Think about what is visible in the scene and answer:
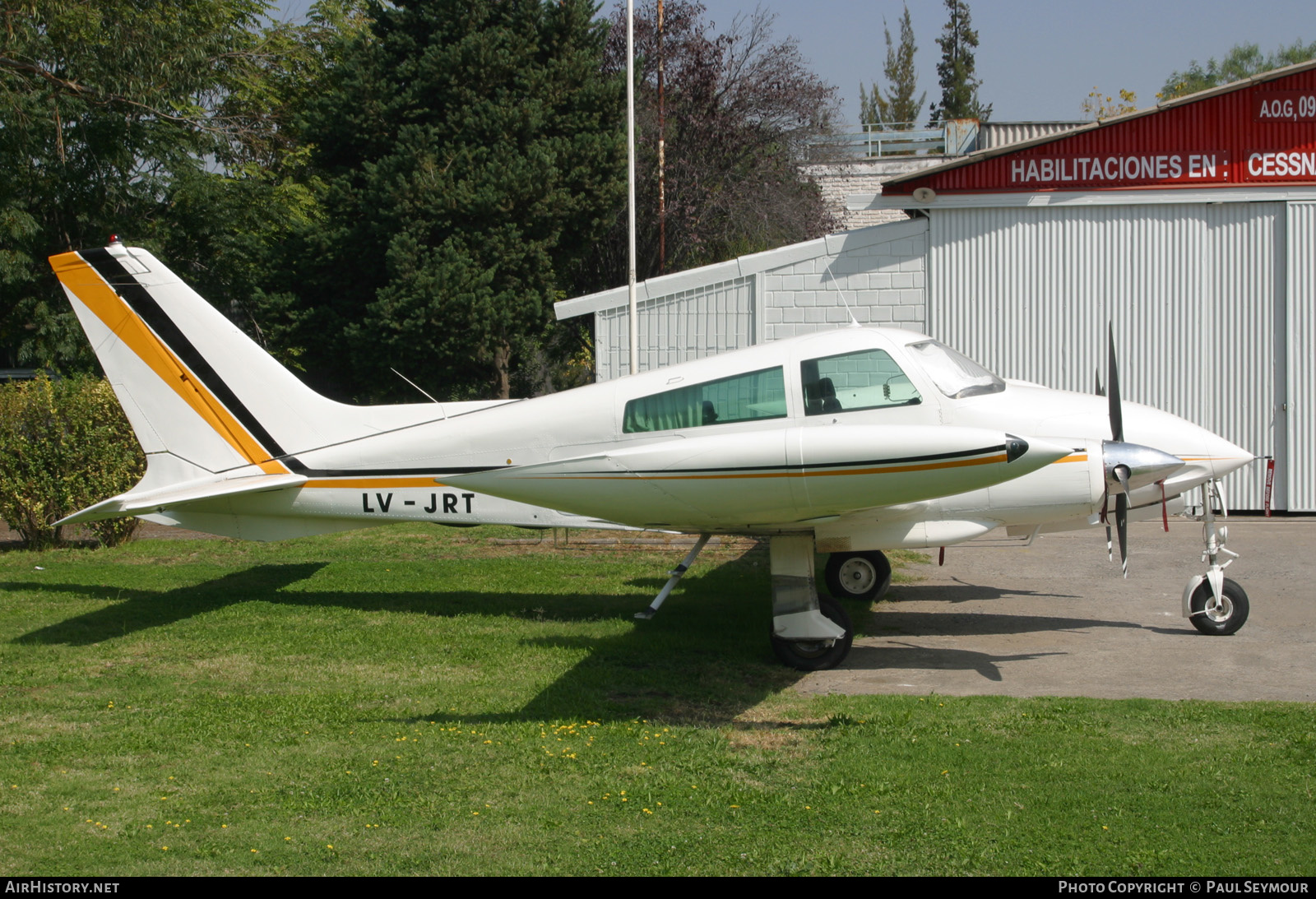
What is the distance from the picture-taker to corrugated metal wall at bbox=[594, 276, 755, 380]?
15586 mm

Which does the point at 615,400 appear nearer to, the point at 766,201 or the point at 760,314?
the point at 760,314

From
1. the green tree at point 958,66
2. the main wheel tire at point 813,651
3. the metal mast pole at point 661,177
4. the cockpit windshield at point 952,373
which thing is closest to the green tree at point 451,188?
the metal mast pole at point 661,177

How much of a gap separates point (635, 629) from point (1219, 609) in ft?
15.5

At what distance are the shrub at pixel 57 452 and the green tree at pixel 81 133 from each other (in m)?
11.2

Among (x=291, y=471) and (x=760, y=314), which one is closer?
(x=291, y=471)

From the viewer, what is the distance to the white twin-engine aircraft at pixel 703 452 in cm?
684

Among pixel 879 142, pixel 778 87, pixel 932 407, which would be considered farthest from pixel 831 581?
pixel 879 142

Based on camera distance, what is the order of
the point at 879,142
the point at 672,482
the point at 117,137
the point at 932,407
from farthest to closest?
the point at 879,142 < the point at 117,137 < the point at 932,407 < the point at 672,482

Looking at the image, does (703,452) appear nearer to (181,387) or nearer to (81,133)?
(181,387)

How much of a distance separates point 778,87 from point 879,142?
1302cm

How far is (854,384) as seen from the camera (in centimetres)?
809

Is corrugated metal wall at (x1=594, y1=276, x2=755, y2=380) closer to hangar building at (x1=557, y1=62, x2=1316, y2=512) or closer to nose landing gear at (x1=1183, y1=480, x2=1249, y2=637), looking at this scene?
hangar building at (x1=557, y1=62, x2=1316, y2=512)

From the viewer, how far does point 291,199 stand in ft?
93.0

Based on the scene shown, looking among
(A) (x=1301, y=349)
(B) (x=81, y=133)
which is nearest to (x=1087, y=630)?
(A) (x=1301, y=349)
